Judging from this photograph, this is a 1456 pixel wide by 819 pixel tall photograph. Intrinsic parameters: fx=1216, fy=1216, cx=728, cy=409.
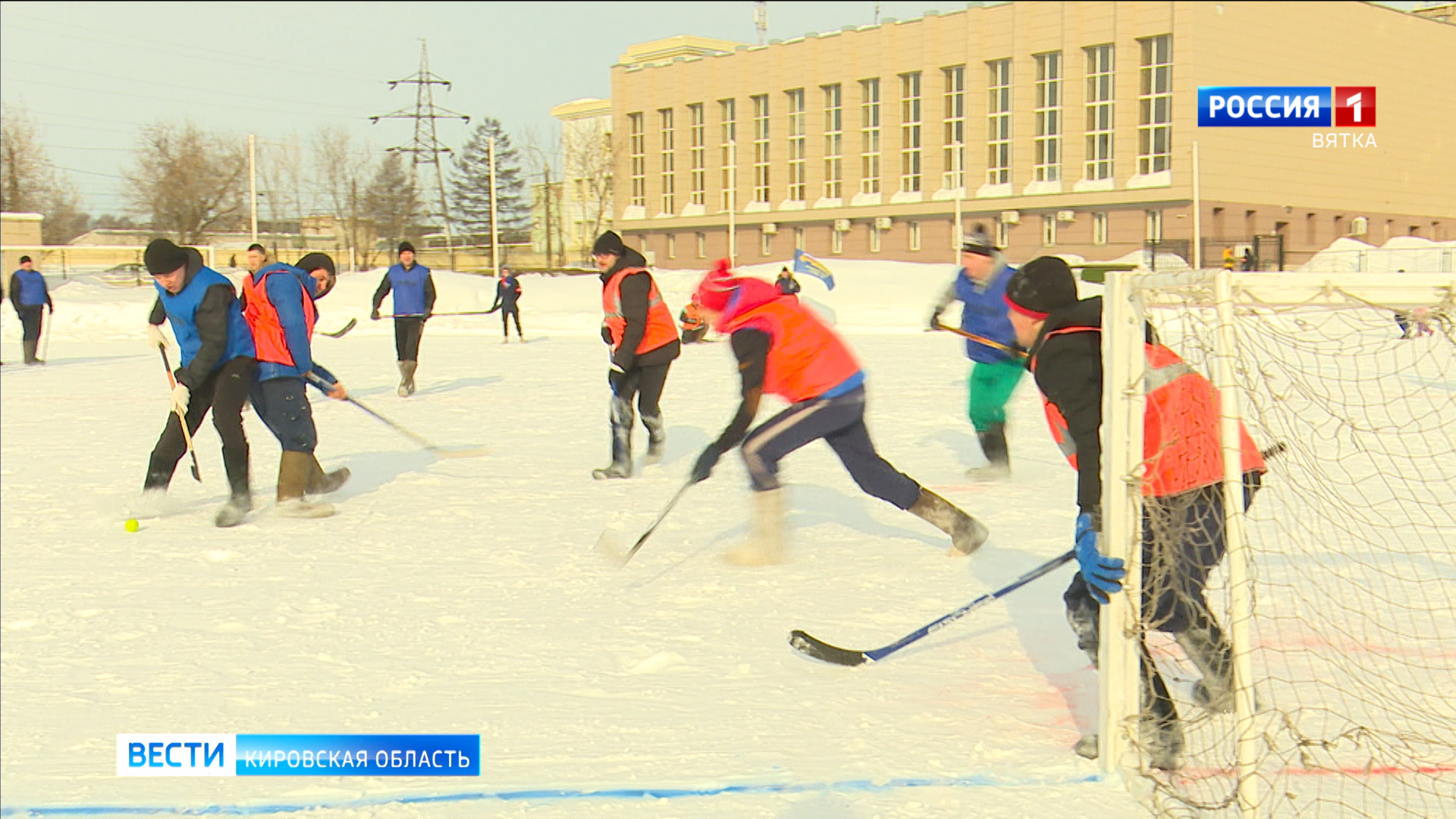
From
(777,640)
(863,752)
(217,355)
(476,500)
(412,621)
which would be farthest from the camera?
(476,500)

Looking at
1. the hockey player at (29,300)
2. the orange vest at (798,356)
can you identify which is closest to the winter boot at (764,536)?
the orange vest at (798,356)

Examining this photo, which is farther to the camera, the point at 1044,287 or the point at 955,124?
the point at 955,124

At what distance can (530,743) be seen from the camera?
3.36 m

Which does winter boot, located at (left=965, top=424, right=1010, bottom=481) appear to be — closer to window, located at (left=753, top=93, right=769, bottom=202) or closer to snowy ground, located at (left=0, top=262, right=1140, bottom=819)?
snowy ground, located at (left=0, top=262, right=1140, bottom=819)

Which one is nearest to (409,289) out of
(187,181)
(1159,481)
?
(1159,481)

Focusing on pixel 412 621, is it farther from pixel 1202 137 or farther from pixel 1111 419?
pixel 1202 137

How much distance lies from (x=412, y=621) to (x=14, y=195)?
46142 millimetres

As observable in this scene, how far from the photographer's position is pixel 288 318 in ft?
21.2

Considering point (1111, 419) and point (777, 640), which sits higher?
point (1111, 419)

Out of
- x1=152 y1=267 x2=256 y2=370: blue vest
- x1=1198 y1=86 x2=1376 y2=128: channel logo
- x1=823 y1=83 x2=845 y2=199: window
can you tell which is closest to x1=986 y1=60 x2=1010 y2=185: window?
x1=823 y1=83 x2=845 y2=199: window

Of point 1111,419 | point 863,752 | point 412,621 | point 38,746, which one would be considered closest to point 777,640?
point 863,752

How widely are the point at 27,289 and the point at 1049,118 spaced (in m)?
36.7

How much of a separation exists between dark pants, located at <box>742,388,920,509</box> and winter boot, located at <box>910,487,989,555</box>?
0.08 meters

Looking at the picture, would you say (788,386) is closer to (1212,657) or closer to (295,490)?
(1212,657)
